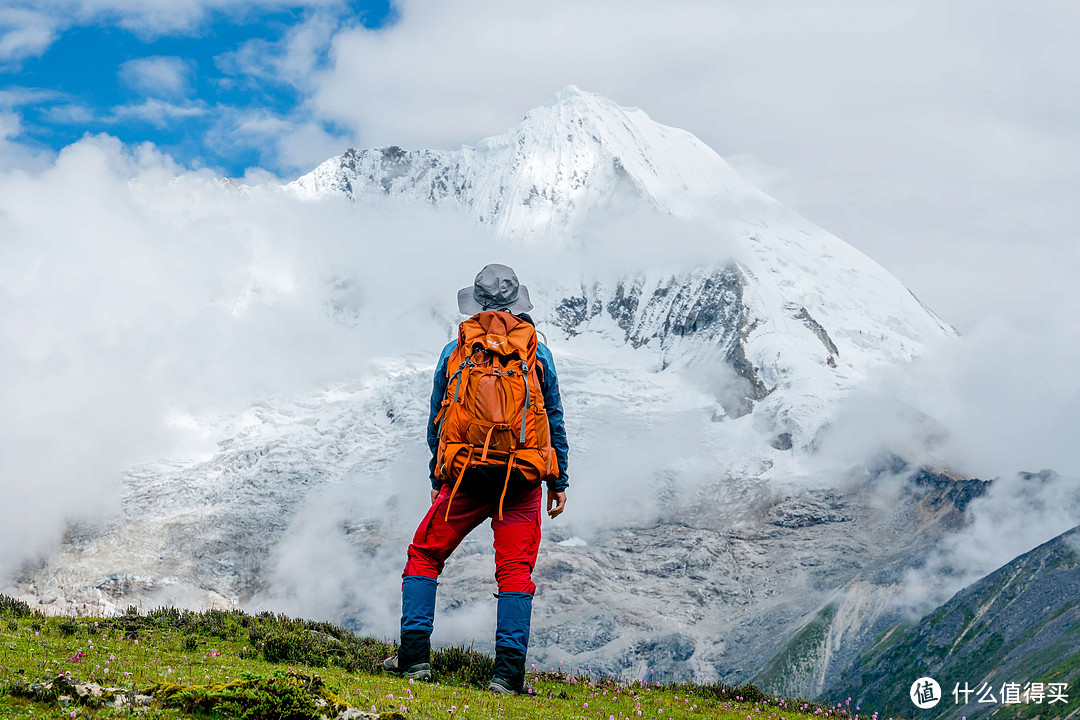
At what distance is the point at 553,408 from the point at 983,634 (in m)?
141

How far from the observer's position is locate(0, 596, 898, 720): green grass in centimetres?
664

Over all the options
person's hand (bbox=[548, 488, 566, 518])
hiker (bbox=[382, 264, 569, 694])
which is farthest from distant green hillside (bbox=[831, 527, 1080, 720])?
hiker (bbox=[382, 264, 569, 694])

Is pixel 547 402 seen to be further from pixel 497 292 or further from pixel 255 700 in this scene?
pixel 255 700

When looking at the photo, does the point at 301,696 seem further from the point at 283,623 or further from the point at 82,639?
the point at 283,623

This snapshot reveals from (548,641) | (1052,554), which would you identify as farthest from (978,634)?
(548,641)

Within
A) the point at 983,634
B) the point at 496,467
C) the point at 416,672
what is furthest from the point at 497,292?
the point at 983,634

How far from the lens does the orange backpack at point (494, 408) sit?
29.5 feet

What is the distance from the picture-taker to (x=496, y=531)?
941 cm

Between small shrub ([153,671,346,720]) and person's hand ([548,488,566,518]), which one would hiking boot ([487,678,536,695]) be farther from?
small shrub ([153,671,346,720])

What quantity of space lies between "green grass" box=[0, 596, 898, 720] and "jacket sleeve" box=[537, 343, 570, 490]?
7.62ft

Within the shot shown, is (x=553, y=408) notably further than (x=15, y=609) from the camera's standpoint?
No

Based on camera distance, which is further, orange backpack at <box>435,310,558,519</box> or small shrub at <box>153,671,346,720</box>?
orange backpack at <box>435,310,558,519</box>

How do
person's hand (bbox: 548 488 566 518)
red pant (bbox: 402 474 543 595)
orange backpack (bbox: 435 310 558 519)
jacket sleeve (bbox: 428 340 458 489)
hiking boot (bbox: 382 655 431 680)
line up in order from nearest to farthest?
orange backpack (bbox: 435 310 558 519), red pant (bbox: 402 474 543 595), hiking boot (bbox: 382 655 431 680), jacket sleeve (bbox: 428 340 458 489), person's hand (bbox: 548 488 566 518)

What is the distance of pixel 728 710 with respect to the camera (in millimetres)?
10469
